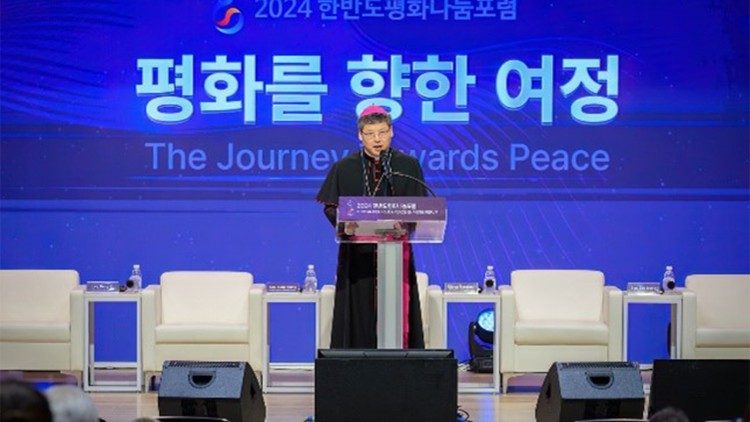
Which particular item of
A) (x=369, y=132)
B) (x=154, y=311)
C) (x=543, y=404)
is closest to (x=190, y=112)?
(x=154, y=311)

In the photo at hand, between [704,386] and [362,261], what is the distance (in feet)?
6.78

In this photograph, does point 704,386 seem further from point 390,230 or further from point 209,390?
point 209,390

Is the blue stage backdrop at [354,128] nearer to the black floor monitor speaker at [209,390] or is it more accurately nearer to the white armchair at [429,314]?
the white armchair at [429,314]

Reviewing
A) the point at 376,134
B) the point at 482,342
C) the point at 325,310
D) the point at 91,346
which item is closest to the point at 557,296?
the point at 482,342

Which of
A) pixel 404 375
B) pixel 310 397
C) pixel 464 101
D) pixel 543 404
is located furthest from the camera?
pixel 464 101

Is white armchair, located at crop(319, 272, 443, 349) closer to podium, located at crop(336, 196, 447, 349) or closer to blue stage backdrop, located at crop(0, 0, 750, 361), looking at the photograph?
blue stage backdrop, located at crop(0, 0, 750, 361)

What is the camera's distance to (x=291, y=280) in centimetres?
→ 1062

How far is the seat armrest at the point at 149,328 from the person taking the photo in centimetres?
935

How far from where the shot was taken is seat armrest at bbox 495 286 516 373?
9328 mm

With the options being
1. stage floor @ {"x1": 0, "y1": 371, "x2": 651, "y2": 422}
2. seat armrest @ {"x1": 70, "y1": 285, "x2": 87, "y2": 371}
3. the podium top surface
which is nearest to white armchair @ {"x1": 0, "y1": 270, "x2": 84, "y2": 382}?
seat armrest @ {"x1": 70, "y1": 285, "x2": 87, "y2": 371}

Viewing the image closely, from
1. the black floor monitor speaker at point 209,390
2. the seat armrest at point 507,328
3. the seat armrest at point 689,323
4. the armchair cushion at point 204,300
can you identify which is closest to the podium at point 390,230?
the black floor monitor speaker at point 209,390

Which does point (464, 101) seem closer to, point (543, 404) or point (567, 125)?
point (567, 125)

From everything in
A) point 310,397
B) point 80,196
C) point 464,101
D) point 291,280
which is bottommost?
point 310,397

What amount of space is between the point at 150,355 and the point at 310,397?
1122mm
